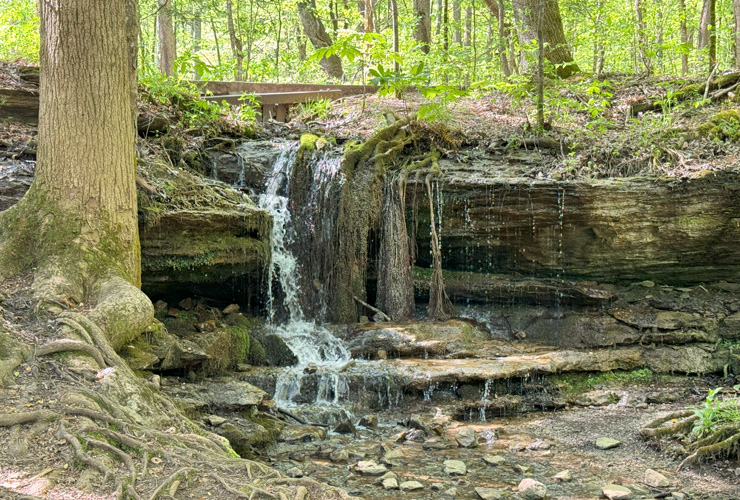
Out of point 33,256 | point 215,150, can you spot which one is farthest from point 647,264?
point 33,256

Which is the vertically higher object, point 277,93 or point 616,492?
point 277,93

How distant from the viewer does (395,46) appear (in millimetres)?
13250

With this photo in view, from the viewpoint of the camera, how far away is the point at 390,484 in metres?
5.69

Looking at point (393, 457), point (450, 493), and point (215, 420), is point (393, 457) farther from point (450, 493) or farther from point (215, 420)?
point (215, 420)

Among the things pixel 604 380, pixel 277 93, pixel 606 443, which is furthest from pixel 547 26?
pixel 606 443

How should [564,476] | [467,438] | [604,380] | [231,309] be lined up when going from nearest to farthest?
[564,476] < [467,438] < [604,380] < [231,309]

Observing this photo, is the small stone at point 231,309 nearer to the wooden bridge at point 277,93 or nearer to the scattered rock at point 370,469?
the scattered rock at point 370,469

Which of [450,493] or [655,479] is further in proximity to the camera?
[655,479]

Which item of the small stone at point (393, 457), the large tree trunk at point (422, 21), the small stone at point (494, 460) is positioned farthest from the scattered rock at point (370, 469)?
the large tree trunk at point (422, 21)

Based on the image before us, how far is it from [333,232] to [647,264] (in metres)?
5.11

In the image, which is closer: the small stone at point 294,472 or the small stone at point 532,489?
the small stone at point 532,489

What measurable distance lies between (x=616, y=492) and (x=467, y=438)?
1796 mm

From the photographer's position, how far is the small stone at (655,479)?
5.67 metres

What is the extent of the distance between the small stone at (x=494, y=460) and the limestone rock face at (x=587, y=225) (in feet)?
15.4
